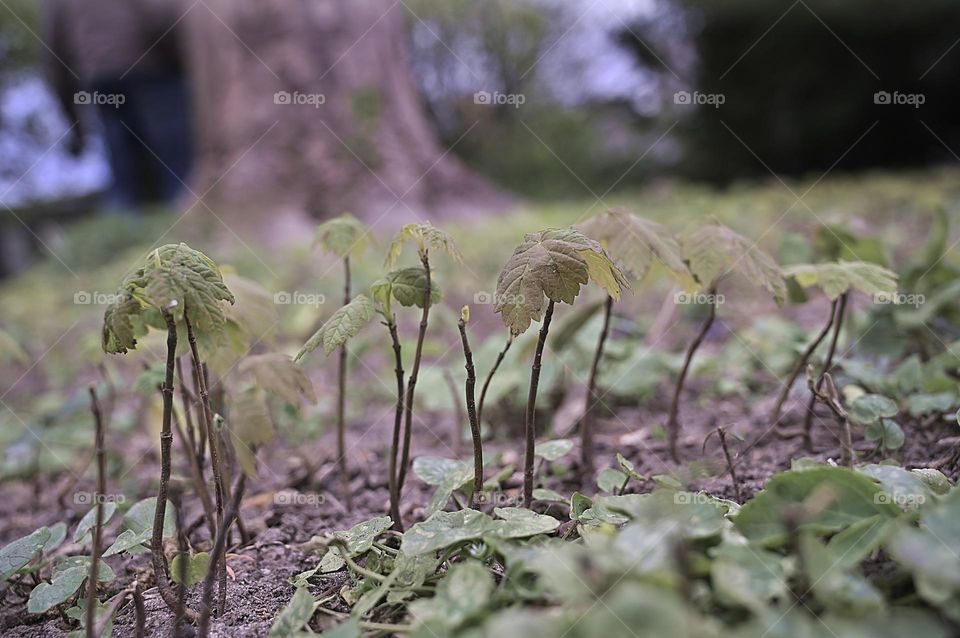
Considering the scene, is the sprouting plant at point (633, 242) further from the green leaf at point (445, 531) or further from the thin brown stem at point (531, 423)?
the green leaf at point (445, 531)

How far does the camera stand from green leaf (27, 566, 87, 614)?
1.16 metres

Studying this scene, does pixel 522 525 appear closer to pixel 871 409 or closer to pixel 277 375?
pixel 277 375

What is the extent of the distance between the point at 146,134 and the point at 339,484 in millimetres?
11024

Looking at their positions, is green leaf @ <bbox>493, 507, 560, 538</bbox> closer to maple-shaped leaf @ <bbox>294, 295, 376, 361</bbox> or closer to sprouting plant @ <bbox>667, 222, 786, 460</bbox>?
maple-shaped leaf @ <bbox>294, 295, 376, 361</bbox>

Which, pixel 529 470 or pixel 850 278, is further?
pixel 850 278

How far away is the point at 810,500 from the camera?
992 millimetres

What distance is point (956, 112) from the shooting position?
780cm

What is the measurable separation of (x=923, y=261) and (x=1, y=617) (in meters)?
2.52

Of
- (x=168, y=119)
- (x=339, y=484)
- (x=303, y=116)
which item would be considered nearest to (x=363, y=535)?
(x=339, y=484)

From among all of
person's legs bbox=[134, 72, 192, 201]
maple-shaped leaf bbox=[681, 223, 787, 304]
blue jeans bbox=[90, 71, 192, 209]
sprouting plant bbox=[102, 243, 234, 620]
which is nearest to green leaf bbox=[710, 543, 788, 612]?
maple-shaped leaf bbox=[681, 223, 787, 304]

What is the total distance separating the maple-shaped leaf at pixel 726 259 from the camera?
141 centimetres

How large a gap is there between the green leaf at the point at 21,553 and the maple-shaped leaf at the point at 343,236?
2.54ft

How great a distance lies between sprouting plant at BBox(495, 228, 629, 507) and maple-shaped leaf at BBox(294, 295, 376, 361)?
240 mm

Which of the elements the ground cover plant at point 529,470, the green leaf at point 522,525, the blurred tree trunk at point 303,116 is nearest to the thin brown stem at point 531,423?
the ground cover plant at point 529,470
